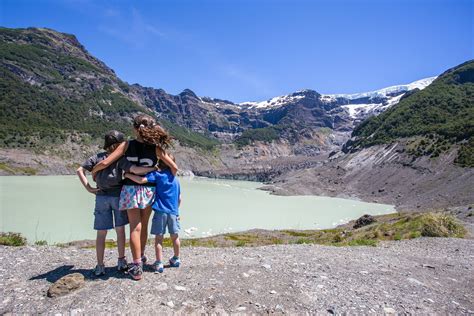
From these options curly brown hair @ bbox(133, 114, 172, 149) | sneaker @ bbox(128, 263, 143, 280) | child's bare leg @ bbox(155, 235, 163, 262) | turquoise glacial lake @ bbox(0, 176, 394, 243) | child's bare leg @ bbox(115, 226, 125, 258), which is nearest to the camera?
sneaker @ bbox(128, 263, 143, 280)

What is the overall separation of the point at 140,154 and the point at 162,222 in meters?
1.36

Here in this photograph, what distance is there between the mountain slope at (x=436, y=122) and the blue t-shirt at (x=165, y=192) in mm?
77494

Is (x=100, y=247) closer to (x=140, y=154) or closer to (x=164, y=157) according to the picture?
(x=140, y=154)

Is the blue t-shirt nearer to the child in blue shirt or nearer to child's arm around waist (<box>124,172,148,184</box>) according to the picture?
the child in blue shirt

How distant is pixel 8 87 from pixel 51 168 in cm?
8756

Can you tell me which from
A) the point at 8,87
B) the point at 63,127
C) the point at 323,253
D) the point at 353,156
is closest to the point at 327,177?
the point at 353,156

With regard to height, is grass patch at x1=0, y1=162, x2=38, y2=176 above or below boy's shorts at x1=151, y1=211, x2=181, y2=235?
above

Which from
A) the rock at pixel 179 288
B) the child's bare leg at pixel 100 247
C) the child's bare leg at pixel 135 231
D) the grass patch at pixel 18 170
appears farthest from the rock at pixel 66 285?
the grass patch at pixel 18 170

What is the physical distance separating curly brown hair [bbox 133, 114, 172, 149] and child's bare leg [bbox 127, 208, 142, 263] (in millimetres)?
1230

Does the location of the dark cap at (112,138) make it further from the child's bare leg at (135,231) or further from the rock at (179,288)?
the rock at (179,288)

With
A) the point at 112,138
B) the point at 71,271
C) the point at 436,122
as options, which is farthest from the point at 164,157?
the point at 436,122

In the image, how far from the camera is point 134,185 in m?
6.10

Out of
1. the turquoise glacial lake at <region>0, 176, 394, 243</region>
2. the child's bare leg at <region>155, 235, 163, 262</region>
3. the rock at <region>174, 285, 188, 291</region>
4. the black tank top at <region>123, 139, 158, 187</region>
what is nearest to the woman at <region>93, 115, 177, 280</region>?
the black tank top at <region>123, 139, 158, 187</region>

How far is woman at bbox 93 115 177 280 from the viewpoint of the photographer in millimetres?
5969
